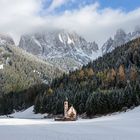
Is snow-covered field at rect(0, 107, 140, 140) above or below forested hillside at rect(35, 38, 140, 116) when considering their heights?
below

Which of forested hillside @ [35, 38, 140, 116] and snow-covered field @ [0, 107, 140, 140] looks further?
forested hillside @ [35, 38, 140, 116]

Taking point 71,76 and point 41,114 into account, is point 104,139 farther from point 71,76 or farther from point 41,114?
point 71,76

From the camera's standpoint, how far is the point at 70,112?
370 feet

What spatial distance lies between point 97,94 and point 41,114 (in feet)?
131

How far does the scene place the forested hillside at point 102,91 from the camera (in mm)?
114500

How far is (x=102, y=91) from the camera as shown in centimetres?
12281

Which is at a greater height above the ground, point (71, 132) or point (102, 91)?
point (102, 91)

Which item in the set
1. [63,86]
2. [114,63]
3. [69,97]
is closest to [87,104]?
[69,97]

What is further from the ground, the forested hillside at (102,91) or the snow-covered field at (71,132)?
the forested hillside at (102,91)

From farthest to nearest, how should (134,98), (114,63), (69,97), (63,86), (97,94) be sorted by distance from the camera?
1. (114,63)
2. (63,86)
3. (69,97)
4. (97,94)
5. (134,98)

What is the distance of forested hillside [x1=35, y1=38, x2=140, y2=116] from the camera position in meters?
114

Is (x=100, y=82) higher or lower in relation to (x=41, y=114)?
higher

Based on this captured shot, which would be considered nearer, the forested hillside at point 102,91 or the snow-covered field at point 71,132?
the snow-covered field at point 71,132

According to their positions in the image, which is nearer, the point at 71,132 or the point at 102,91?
the point at 71,132
